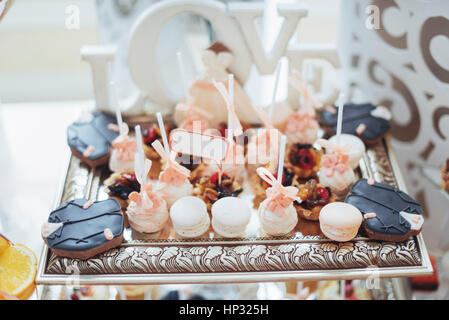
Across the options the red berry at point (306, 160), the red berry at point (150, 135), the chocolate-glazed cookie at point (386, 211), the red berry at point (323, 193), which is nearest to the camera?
the chocolate-glazed cookie at point (386, 211)

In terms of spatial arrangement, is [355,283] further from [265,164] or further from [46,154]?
[46,154]

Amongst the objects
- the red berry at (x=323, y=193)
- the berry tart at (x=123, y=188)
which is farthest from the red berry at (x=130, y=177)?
the red berry at (x=323, y=193)

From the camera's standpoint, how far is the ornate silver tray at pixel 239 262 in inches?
63.1

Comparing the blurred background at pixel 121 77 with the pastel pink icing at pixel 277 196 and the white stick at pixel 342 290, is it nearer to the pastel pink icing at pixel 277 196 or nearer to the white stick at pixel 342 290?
the white stick at pixel 342 290

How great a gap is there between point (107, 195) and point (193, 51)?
3.23 ft

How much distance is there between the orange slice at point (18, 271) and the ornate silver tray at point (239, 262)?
0.05 m

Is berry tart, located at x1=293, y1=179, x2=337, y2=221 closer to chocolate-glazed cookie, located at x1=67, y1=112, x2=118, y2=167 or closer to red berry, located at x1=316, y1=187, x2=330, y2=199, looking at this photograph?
red berry, located at x1=316, y1=187, x2=330, y2=199

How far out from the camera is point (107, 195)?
6.08ft

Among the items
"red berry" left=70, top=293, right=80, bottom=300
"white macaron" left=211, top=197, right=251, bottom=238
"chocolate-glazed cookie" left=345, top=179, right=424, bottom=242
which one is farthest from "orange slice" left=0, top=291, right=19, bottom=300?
"chocolate-glazed cookie" left=345, top=179, right=424, bottom=242

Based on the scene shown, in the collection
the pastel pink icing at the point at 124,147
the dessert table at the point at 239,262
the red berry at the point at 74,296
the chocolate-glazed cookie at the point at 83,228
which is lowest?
the red berry at the point at 74,296

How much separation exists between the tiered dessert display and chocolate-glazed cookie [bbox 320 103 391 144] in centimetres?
6

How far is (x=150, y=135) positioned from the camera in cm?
200

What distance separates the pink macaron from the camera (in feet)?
5.34
